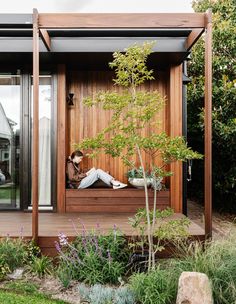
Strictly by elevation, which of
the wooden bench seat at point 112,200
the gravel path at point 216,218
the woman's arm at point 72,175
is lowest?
the gravel path at point 216,218

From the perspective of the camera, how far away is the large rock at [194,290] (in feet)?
9.37

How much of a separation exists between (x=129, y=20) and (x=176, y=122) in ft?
7.70

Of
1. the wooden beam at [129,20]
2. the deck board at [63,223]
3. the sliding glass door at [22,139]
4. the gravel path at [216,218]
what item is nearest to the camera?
the wooden beam at [129,20]

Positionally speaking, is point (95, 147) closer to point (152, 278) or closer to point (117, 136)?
point (117, 136)

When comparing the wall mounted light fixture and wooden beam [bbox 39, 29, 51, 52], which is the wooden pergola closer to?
wooden beam [bbox 39, 29, 51, 52]

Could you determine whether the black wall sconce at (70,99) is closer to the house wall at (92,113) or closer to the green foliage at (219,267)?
the house wall at (92,113)

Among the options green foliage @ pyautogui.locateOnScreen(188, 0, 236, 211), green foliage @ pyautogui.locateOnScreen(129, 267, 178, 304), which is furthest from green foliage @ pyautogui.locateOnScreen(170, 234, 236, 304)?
green foliage @ pyautogui.locateOnScreen(188, 0, 236, 211)

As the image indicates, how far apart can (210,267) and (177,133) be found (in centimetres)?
325

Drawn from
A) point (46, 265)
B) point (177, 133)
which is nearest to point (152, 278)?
point (46, 265)

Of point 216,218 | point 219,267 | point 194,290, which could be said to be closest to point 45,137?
point 219,267

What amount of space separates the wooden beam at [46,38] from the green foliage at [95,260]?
2.71 m

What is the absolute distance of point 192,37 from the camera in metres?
5.21

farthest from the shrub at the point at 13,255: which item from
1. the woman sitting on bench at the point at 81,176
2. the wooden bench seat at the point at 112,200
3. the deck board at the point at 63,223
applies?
the woman sitting on bench at the point at 81,176

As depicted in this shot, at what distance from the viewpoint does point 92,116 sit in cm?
675
